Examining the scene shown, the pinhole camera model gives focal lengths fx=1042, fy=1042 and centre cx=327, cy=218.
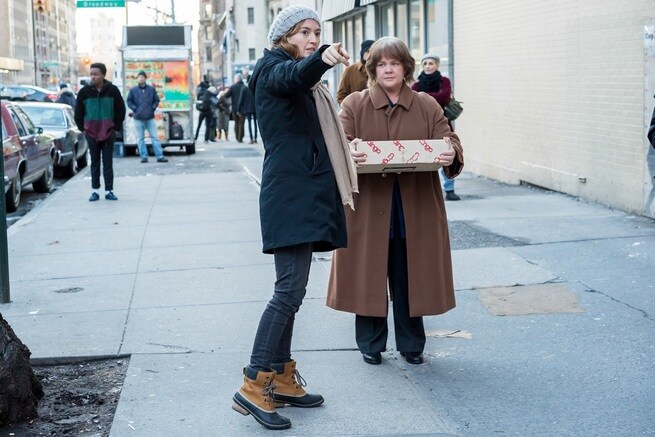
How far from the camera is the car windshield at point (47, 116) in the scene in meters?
20.7

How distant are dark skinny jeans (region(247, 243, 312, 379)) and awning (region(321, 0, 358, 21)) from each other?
20.0 meters

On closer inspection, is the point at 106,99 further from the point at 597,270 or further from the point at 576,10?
the point at 597,270

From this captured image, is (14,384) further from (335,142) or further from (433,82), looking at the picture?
(433,82)

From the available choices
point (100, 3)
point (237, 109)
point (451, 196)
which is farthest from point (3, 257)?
point (100, 3)

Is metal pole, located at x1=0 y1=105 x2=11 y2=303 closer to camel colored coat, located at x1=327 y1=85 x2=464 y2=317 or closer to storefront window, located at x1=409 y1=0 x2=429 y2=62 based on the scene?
camel colored coat, located at x1=327 y1=85 x2=464 y2=317

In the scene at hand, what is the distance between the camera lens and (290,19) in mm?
4785

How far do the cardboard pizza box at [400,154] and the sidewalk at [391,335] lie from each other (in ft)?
3.84

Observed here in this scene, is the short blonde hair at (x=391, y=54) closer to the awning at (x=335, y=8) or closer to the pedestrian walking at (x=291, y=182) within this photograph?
the pedestrian walking at (x=291, y=182)

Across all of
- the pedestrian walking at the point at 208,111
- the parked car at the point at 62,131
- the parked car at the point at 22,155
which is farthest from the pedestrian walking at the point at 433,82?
the pedestrian walking at the point at 208,111

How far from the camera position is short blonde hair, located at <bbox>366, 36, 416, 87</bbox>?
5824mm

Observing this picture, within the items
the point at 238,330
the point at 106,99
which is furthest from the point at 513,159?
the point at 238,330

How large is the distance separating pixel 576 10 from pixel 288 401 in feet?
28.4

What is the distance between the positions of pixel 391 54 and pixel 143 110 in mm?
16575

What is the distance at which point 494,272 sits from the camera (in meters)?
8.52
